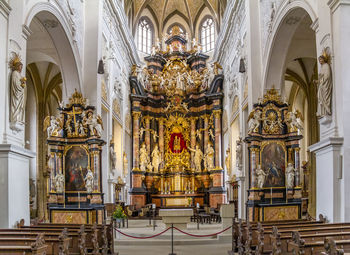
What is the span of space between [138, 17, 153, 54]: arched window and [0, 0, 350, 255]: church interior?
107mm

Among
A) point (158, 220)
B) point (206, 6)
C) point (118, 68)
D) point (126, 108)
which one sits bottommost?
point (158, 220)

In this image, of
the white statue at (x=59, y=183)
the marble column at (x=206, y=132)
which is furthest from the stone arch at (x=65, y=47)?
the marble column at (x=206, y=132)

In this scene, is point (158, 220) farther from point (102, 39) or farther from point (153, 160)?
point (102, 39)

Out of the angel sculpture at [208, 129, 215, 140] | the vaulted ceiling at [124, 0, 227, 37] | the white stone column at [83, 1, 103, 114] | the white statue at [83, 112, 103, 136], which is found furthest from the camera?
the vaulted ceiling at [124, 0, 227, 37]

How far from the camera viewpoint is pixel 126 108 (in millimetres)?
26125

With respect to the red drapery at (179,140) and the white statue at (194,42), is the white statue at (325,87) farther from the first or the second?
the white statue at (194,42)

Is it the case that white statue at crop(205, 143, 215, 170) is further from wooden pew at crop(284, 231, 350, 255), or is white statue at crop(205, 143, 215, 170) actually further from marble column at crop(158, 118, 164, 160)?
wooden pew at crop(284, 231, 350, 255)

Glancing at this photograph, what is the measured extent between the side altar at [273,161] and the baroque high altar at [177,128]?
10441mm

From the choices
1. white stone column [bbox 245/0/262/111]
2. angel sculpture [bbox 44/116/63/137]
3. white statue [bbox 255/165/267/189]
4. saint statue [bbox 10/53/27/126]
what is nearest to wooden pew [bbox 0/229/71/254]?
saint statue [bbox 10/53/27/126]

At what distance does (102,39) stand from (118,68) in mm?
4468

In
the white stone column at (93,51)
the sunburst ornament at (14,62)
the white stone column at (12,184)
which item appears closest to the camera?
the white stone column at (12,184)

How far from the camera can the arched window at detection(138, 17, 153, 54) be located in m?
30.9

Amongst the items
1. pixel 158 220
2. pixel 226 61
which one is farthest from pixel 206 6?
pixel 158 220

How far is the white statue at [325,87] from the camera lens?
10039mm
